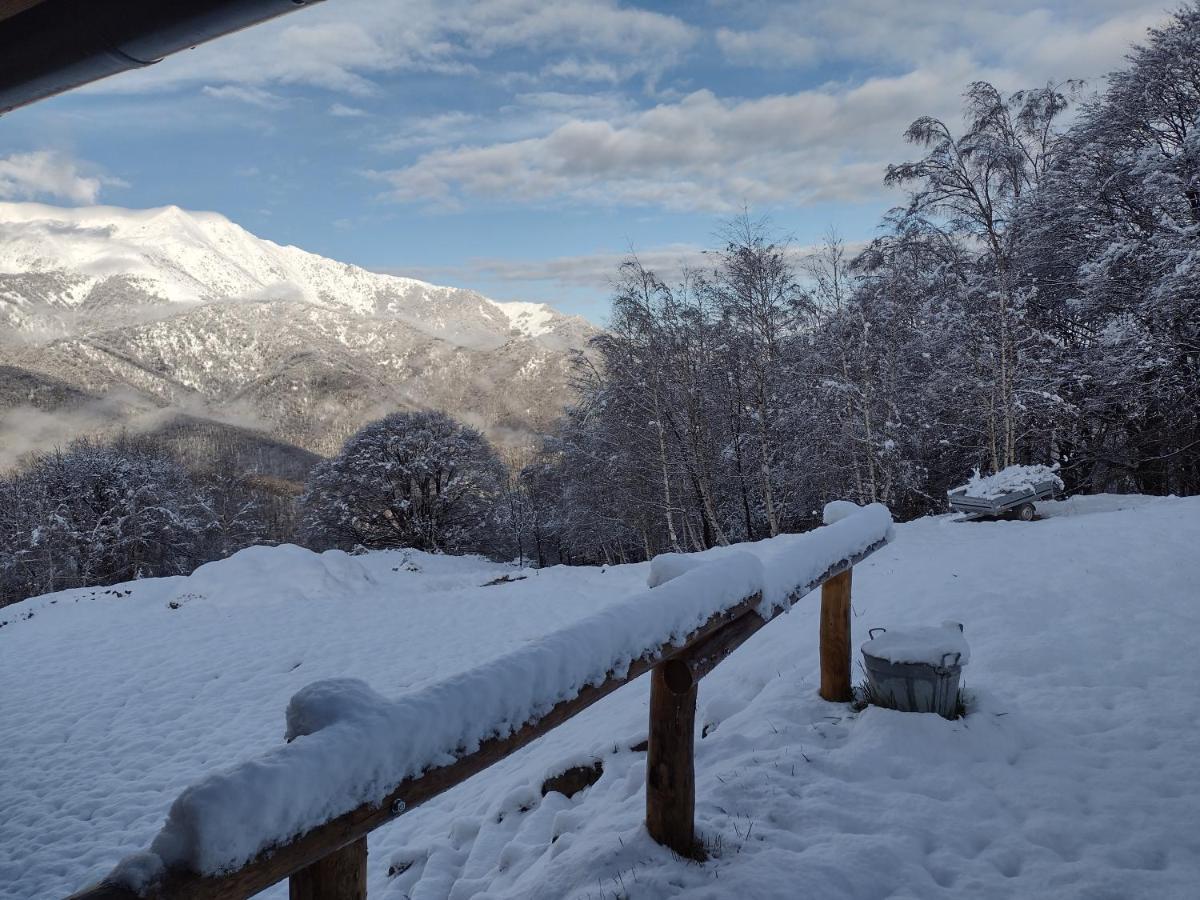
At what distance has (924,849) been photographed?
2775 millimetres

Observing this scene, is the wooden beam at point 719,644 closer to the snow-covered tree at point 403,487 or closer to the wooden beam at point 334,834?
the wooden beam at point 334,834

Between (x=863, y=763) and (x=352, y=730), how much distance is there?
2.87m

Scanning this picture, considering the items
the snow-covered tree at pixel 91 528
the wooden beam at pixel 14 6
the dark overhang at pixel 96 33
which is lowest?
the snow-covered tree at pixel 91 528

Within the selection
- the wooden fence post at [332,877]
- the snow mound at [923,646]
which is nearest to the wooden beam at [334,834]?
the wooden fence post at [332,877]

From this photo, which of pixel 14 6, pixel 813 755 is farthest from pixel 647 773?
pixel 14 6

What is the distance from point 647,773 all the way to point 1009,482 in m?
13.0

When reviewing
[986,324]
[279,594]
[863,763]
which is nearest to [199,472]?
[279,594]

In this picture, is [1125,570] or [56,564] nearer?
[1125,570]

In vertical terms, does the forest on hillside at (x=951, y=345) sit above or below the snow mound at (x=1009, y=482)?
above

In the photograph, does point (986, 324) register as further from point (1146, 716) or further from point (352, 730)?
point (352, 730)

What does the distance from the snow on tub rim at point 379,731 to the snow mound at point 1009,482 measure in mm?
12573

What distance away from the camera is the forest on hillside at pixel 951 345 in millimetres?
14227

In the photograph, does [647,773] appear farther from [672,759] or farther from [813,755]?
[813,755]

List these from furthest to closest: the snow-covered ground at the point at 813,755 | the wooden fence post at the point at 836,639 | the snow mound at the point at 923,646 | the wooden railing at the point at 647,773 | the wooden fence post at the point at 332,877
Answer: the wooden fence post at the point at 836,639 < the snow mound at the point at 923,646 < the snow-covered ground at the point at 813,755 < the wooden fence post at the point at 332,877 < the wooden railing at the point at 647,773
